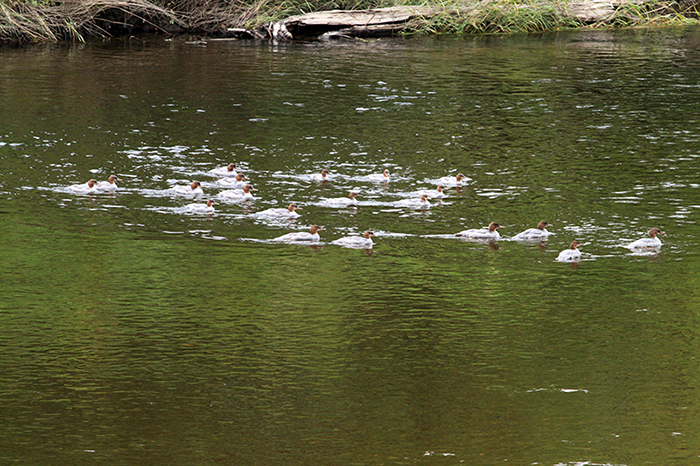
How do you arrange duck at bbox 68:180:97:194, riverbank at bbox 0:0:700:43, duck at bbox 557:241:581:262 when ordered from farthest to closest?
riverbank at bbox 0:0:700:43, duck at bbox 68:180:97:194, duck at bbox 557:241:581:262

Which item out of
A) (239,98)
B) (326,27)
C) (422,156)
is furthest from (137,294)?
(326,27)

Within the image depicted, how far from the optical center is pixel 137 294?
15273 mm

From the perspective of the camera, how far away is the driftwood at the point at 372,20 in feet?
151

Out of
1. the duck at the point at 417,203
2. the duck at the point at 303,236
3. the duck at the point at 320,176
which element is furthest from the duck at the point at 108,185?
the duck at the point at 417,203

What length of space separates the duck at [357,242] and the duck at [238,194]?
3.77 meters

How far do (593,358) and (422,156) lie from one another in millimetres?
12483

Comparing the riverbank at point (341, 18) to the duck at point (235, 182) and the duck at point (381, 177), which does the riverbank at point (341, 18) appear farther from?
the duck at point (235, 182)

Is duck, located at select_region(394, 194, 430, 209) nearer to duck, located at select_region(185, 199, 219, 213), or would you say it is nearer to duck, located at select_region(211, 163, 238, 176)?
duck, located at select_region(185, 199, 219, 213)

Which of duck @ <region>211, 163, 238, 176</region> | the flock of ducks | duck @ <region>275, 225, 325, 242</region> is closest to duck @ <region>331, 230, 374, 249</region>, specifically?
the flock of ducks

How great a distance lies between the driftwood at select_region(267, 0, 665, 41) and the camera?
4609 centimetres

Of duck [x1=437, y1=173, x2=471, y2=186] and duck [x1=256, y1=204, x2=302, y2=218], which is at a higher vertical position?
duck [x1=437, y1=173, x2=471, y2=186]

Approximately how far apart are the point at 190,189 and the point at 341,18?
26931 millimetres

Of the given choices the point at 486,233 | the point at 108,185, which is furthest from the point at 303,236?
the point at 108,185

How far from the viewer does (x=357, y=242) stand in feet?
58.1
